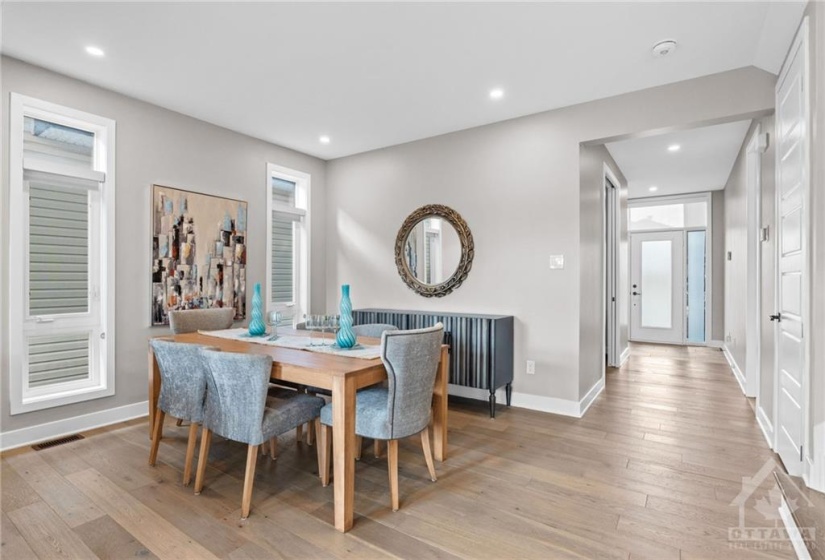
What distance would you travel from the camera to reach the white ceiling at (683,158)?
4376mm

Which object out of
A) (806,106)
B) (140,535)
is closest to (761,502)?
(806,106)

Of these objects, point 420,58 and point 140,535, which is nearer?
point 140,535

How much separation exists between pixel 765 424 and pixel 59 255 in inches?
217

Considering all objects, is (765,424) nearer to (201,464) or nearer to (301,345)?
(301,345)

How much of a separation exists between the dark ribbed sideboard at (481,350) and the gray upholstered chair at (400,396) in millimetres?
1356

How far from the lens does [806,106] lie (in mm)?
2182

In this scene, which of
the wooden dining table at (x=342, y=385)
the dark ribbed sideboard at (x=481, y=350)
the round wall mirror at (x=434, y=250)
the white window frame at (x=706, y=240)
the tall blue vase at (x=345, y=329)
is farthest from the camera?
the white window frame at (x=706, y=240)

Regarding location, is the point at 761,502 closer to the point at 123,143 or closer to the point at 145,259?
the point at 145,259

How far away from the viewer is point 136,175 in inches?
141

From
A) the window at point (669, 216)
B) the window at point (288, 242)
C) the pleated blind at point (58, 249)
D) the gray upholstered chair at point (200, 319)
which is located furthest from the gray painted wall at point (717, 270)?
the pleated blind at point (58, 249)

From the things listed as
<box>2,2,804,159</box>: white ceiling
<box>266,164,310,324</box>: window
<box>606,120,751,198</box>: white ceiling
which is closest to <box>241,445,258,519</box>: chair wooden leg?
<box>2,2,804,159</box>: white ceiling

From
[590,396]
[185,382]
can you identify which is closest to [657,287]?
[590,396]

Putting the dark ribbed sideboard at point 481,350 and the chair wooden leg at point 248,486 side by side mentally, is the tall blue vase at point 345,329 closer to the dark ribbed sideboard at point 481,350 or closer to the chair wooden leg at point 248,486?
the chair wooden leg at point 248,486

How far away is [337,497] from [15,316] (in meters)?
2.69
